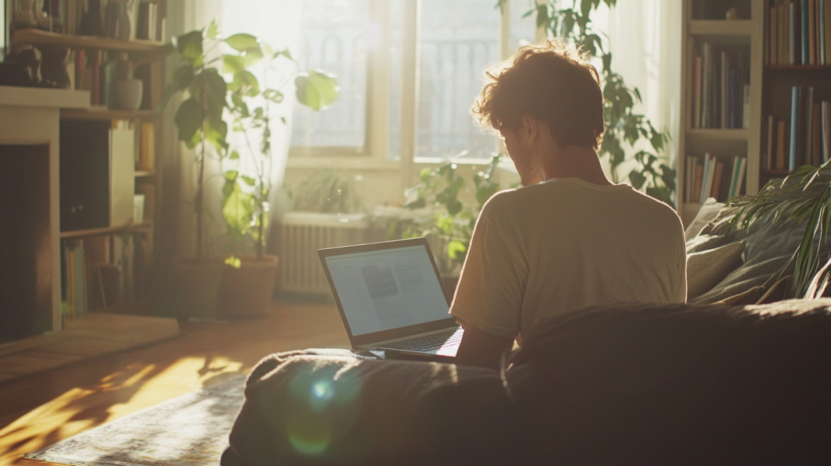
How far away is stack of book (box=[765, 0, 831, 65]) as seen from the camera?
3623mm

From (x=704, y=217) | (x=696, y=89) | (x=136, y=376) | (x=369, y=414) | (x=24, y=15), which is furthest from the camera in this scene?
(x=24, y=15)

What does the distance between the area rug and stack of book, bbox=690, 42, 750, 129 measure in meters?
2.43

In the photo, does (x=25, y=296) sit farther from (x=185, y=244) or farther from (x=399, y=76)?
(x=399, y=76)

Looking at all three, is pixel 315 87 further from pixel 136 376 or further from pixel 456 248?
pixel 136 376

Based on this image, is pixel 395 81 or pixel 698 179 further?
pixel 395 81

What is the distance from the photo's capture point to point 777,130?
378cm

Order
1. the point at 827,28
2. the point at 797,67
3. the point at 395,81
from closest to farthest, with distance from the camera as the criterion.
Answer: the point at 827,28
the point at 797,67
the point at 395,81

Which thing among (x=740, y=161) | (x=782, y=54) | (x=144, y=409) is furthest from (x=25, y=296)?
(x=782, y=54)

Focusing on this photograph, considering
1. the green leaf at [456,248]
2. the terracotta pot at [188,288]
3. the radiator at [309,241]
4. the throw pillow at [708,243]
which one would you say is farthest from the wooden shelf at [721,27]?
the terracotta pot at [188,288]

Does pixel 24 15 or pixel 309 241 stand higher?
pixel 24 15

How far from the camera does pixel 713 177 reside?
3.88 metres

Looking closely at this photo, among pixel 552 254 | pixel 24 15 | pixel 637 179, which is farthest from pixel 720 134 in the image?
pixel 24 15

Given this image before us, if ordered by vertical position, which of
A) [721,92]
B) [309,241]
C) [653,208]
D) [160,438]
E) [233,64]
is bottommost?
[160,438]

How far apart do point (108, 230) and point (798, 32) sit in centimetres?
357
